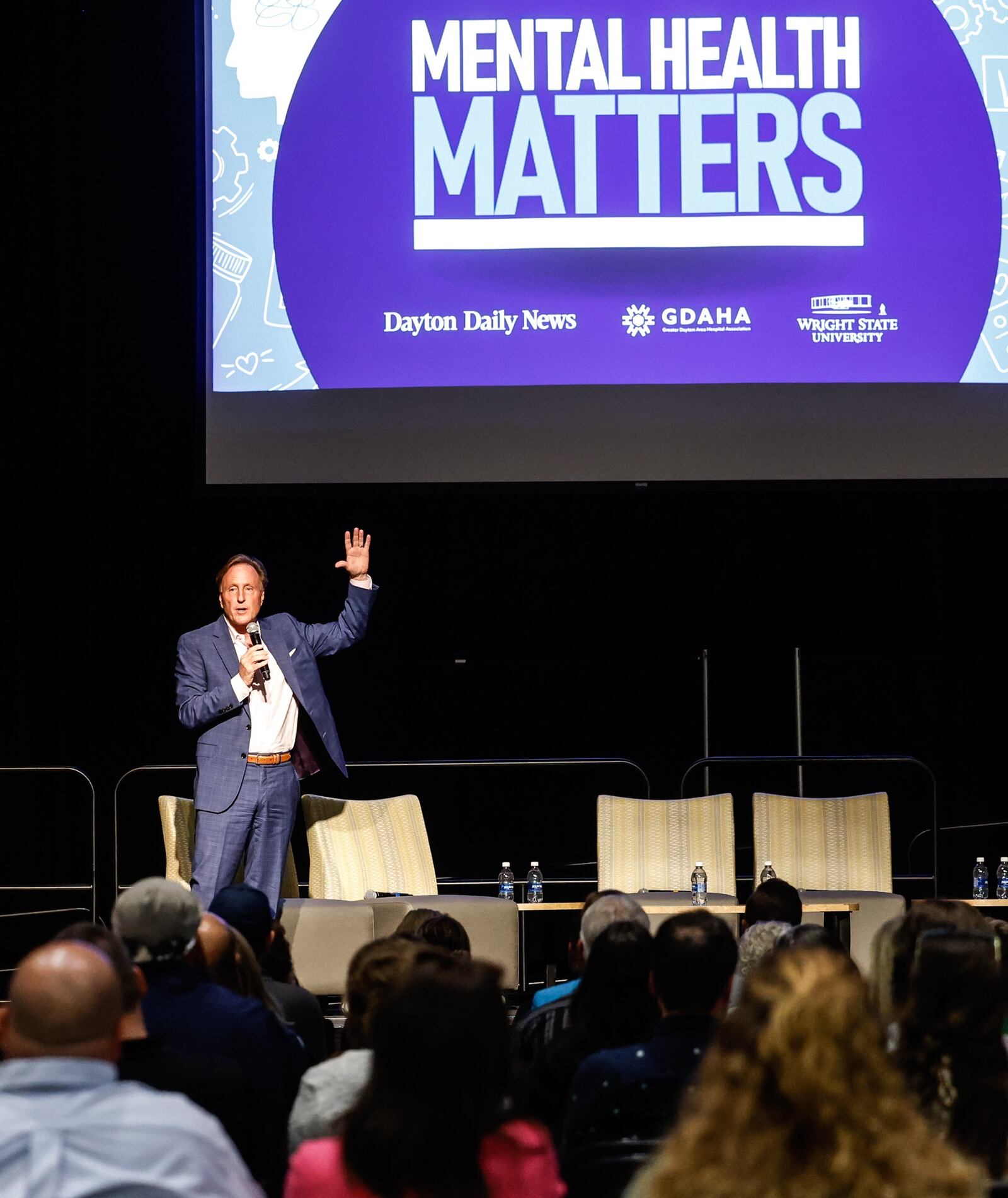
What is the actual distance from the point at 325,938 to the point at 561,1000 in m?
2.56

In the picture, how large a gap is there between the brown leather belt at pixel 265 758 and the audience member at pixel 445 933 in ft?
7.20

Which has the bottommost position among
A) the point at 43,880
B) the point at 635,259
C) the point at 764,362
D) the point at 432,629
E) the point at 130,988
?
the point at 43,880

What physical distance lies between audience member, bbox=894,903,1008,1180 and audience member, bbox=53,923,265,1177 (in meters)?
0.90

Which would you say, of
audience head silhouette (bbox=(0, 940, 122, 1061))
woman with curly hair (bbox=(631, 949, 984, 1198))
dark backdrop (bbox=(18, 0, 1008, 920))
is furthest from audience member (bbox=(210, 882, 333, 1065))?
dark backdrop (bbox=(18, 0, 1008, 920))

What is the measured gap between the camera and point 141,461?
23.0 ft

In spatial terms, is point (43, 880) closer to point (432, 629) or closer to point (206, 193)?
point (432, 629)

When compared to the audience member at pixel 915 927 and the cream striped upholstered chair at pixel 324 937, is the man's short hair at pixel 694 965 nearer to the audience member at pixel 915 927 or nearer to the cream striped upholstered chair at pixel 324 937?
the audience member at pixel 915 927

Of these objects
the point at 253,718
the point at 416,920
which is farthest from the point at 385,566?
the point at 416,920

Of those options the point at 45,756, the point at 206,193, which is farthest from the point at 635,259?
the point at 45,756

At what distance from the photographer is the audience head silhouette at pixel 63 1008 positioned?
169 cm

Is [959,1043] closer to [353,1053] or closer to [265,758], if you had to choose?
[353,1053]

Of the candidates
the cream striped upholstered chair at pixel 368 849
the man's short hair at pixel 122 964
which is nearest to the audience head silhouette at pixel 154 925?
the man's short hair at pixel 122 964

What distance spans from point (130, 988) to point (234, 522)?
517cm

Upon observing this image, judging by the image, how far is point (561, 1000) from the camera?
10.0ft
